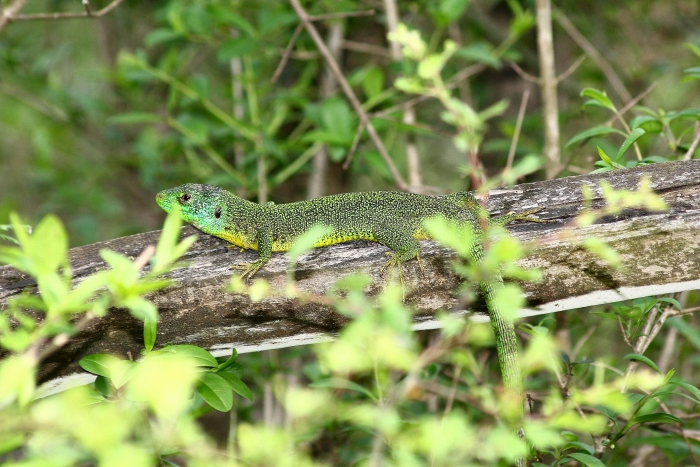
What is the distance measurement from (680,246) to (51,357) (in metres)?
2.44

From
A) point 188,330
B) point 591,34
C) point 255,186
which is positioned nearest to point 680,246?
point 188,330

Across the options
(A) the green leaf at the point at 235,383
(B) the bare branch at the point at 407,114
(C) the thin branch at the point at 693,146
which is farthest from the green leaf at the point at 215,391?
(B) the bare branch at the point at 407,114

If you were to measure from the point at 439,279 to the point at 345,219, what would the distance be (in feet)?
3.73

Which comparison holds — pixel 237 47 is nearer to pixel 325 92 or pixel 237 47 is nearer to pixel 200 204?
pixel 200 204

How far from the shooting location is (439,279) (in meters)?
2.71

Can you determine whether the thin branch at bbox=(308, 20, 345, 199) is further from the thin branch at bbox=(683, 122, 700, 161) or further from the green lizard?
the thin branch at bbox=(683, 122, 700, 161)

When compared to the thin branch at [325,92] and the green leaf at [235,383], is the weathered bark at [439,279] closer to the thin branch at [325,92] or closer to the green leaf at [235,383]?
the green leaf at [235,383]

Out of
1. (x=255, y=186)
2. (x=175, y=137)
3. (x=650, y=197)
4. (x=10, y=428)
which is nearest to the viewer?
(x=10, y=428)

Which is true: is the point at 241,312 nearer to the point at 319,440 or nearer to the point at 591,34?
the point at 319,440

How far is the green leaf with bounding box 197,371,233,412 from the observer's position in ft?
8.01

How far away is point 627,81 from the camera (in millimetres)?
6906

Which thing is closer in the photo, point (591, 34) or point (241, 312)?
point (241, 312)

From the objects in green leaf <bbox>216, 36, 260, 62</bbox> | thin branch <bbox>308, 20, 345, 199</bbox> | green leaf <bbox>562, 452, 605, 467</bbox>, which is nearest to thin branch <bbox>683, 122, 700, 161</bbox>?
green leaf <bbox>562, 452, 605, 467</bbox>

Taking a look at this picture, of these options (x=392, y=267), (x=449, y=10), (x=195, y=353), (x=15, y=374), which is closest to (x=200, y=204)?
(x=392, y=267)
